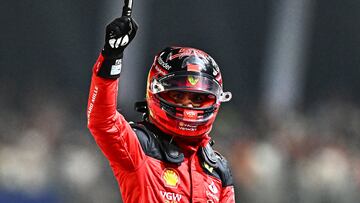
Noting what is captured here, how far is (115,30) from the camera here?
2738 mm

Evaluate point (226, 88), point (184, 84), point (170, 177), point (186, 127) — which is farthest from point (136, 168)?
point (226, 88)

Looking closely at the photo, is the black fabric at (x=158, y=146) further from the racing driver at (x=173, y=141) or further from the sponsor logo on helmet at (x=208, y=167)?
the sponsor logo on helmet at (x=208, y=167)

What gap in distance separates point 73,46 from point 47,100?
1.18 ft

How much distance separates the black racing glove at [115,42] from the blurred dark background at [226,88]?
1.81 meters

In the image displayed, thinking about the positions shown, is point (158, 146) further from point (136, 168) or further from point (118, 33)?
point (118, 33)

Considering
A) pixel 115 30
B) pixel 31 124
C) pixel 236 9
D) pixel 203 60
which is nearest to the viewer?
pixel 115 30

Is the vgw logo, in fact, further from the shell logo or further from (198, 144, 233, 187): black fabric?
(198, 144, 233, 187): black fabric

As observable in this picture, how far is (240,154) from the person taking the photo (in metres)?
5.16

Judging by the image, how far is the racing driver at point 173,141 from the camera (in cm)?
314

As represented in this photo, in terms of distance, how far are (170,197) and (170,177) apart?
9cm

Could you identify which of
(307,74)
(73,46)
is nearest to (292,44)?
(307,74)

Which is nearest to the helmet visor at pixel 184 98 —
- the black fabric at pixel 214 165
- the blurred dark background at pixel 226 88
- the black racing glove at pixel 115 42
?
the black fabric at pixel 214 165

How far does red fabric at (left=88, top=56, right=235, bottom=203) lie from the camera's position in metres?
2.88

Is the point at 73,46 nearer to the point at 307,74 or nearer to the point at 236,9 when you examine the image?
the point at 236,9
